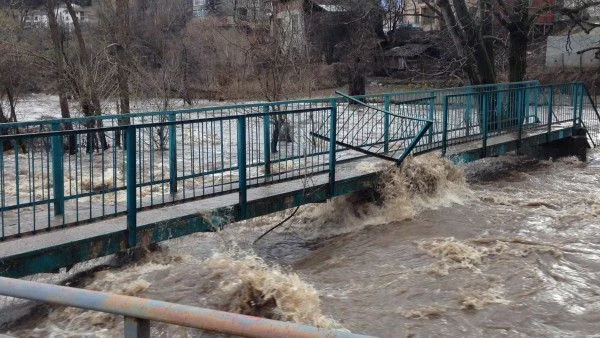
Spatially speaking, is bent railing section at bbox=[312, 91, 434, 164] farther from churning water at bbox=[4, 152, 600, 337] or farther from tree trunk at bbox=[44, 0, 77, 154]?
tree trunk at bbox=[44, 0, 77, 154]

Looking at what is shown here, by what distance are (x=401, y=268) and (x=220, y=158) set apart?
4.11 m

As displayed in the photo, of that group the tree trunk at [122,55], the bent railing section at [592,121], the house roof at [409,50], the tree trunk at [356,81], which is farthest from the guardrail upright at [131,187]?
the house roof at [409,50]

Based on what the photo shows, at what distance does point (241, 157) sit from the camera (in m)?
8.60

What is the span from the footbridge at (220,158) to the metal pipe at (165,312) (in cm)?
364

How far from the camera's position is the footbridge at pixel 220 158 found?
7180 millimetres

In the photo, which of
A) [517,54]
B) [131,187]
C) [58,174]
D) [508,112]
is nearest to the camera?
[131,187]

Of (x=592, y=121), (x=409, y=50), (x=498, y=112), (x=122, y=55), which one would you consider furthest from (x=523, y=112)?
(x=409, y=50)

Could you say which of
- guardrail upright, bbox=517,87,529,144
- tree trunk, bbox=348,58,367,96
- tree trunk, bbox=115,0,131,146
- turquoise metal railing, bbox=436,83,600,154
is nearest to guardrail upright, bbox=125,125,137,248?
turquoise metal railing, bbox=436,83,600,154

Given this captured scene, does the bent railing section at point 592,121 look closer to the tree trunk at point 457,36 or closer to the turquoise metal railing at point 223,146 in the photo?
the turquoise metal railing at point 223,146

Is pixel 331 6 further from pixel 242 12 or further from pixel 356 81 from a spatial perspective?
pixel 242 12

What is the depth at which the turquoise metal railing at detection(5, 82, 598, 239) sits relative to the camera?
7520 mm

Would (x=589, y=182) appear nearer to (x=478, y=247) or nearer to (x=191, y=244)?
(x=478, y=247)

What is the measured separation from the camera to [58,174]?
292 inches

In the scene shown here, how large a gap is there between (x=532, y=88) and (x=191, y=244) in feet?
30.8
